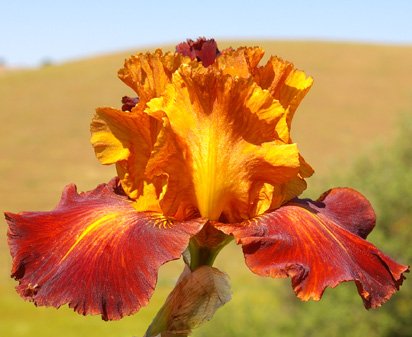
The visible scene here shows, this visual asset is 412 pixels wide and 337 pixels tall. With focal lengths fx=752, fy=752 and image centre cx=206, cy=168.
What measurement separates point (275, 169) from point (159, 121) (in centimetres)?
26

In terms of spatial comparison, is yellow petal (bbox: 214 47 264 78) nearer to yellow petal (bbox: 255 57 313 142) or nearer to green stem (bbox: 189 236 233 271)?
yellow petal (bbox: 255 57 313 142)

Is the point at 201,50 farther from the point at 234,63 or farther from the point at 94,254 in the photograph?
the point at 94,254

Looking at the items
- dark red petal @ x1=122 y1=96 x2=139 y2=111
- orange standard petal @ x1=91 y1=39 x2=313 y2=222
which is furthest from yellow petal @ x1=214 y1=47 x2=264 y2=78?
dark red petal @ x1=122 y1=96 x2=139 y2=111

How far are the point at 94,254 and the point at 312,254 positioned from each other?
40 cm

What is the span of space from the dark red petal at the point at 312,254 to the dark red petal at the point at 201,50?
360mm

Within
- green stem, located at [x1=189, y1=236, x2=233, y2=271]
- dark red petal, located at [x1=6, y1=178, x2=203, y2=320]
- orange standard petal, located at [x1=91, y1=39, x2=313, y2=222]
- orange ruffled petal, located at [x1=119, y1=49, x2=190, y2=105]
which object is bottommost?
green stem, located at [x1=189, y1=236, x2=233, y2=271]

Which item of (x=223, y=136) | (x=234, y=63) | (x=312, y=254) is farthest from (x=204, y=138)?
(x=312, y=254)

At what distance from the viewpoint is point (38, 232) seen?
1.45 metres

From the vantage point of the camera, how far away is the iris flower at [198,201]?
1.36 metres

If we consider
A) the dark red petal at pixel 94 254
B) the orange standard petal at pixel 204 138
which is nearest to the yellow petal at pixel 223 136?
the orange standard petal at pixel 204 138

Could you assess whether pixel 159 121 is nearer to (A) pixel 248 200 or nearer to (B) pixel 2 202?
(A) pixel 248 200

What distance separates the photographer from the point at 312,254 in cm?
141

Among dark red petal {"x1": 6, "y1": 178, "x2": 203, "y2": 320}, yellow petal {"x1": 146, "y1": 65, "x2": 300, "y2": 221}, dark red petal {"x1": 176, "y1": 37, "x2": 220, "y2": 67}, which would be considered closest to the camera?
dark red petal {"x1": 6, "y1": 178, "x2": 203, "y2": 320}

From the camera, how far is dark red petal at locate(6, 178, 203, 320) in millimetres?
1278
